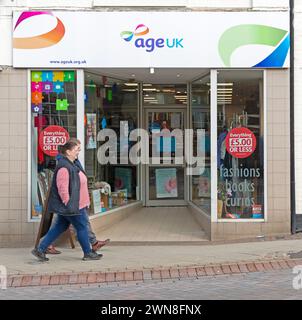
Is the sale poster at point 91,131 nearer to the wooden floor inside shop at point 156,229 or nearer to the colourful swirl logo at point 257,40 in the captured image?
the wooden floor inside shop at point 156,229

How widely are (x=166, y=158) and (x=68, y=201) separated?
18.9 ft

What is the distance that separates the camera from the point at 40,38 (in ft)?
34.8

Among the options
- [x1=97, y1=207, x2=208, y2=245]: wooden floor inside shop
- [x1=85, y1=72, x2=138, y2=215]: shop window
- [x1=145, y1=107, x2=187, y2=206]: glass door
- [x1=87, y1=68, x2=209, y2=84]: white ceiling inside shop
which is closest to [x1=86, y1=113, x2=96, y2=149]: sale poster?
[x1=85, y1=72, x2=138, y2=215]: shop window

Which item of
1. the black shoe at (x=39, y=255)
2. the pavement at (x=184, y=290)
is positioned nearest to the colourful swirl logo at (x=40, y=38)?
the black shoe at (x=39, y=255)

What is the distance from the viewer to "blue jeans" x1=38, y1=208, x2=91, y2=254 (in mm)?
9156

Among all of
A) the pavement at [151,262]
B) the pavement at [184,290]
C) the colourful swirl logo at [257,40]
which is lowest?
the pavement at [184,290]

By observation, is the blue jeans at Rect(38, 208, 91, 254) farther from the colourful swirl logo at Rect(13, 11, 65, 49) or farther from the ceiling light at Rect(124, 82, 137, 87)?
the ceiling light at Rect(124, 82, 137, 87)

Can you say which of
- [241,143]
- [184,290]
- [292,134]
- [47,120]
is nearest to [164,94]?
[241,143]

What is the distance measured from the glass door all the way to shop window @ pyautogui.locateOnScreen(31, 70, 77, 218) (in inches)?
150

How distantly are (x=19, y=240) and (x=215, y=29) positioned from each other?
4889 mm

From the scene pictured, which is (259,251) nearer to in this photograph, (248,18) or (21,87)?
(248,18)

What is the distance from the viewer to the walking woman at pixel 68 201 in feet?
29.6

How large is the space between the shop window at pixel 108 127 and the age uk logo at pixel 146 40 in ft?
3.40

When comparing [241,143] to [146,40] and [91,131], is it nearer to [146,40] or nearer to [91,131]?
[146,40]
